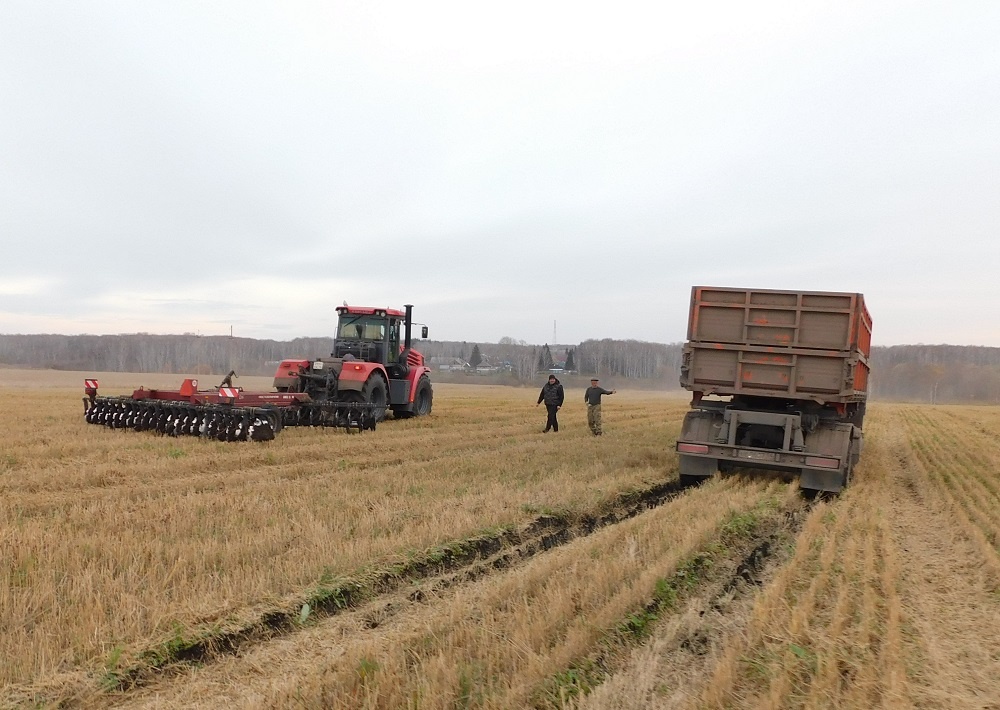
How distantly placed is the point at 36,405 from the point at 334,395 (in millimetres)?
11389

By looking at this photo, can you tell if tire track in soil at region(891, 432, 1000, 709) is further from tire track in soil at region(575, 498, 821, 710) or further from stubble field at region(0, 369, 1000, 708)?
tire track in soil at region(575, 498, 821, 710)

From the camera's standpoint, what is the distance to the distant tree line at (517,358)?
83875mm

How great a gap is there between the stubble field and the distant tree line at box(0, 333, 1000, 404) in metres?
64.8

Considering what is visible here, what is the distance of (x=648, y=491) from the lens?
926cm

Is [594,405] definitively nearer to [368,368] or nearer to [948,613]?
[368,368]

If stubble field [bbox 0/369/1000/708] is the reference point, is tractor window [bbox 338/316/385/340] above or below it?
above

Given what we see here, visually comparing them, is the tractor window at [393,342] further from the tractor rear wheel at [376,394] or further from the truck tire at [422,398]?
the truck tire at [422,398]

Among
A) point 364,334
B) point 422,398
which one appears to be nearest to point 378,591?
point 364,334

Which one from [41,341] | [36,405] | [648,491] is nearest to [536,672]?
[648,491]

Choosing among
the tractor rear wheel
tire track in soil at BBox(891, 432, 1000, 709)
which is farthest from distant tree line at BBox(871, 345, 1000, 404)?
tire track in soil at BBox(891, 432, 1000, 709)

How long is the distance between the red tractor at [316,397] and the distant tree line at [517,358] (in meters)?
57.2

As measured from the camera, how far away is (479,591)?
194 inches

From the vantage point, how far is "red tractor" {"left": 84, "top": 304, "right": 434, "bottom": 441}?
12273 millimetres

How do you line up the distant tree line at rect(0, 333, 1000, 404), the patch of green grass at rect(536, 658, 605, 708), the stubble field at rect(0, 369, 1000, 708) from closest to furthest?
the patch of green grass at rect(536, 658, 605, 708)
the stubble field at rect(0, 369, 1000, 708)
the distant tree line at rect(0, 333, 1000, 404)
